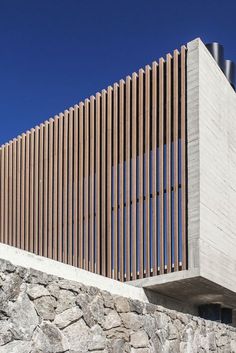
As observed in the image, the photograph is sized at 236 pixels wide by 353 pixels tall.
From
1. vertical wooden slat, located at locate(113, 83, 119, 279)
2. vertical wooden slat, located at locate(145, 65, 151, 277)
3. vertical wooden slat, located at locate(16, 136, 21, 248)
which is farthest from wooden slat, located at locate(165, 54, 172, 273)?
vertical wooden slat, located at locate(16, 136, 21, 248)

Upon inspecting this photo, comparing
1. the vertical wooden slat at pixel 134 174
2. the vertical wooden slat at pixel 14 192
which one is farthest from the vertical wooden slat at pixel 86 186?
the vertical wooden slat at pixel 14 192

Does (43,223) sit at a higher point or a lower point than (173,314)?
higher

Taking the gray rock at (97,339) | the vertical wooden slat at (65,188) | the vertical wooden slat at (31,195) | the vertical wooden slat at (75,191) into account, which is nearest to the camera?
the gray rock at (97,339)

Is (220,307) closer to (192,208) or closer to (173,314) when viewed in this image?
(192,208)

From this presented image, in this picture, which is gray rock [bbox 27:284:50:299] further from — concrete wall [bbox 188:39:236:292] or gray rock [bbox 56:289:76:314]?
concrete wall [bbox 188:39:236:292]

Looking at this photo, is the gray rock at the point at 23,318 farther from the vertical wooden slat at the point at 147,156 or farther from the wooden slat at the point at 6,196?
the wooden slat at the point at 6,196

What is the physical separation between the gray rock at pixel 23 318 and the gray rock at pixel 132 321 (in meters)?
1.73

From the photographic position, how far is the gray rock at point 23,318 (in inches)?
209

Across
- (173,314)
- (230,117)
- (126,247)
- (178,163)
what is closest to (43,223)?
(126,247)

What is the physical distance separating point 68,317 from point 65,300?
0.55 ft

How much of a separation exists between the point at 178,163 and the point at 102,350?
31.3 feet

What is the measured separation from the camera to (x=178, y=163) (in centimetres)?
1572

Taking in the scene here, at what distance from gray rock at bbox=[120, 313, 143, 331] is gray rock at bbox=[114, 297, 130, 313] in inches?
2.2

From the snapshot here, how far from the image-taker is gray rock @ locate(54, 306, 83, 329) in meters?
5.92
